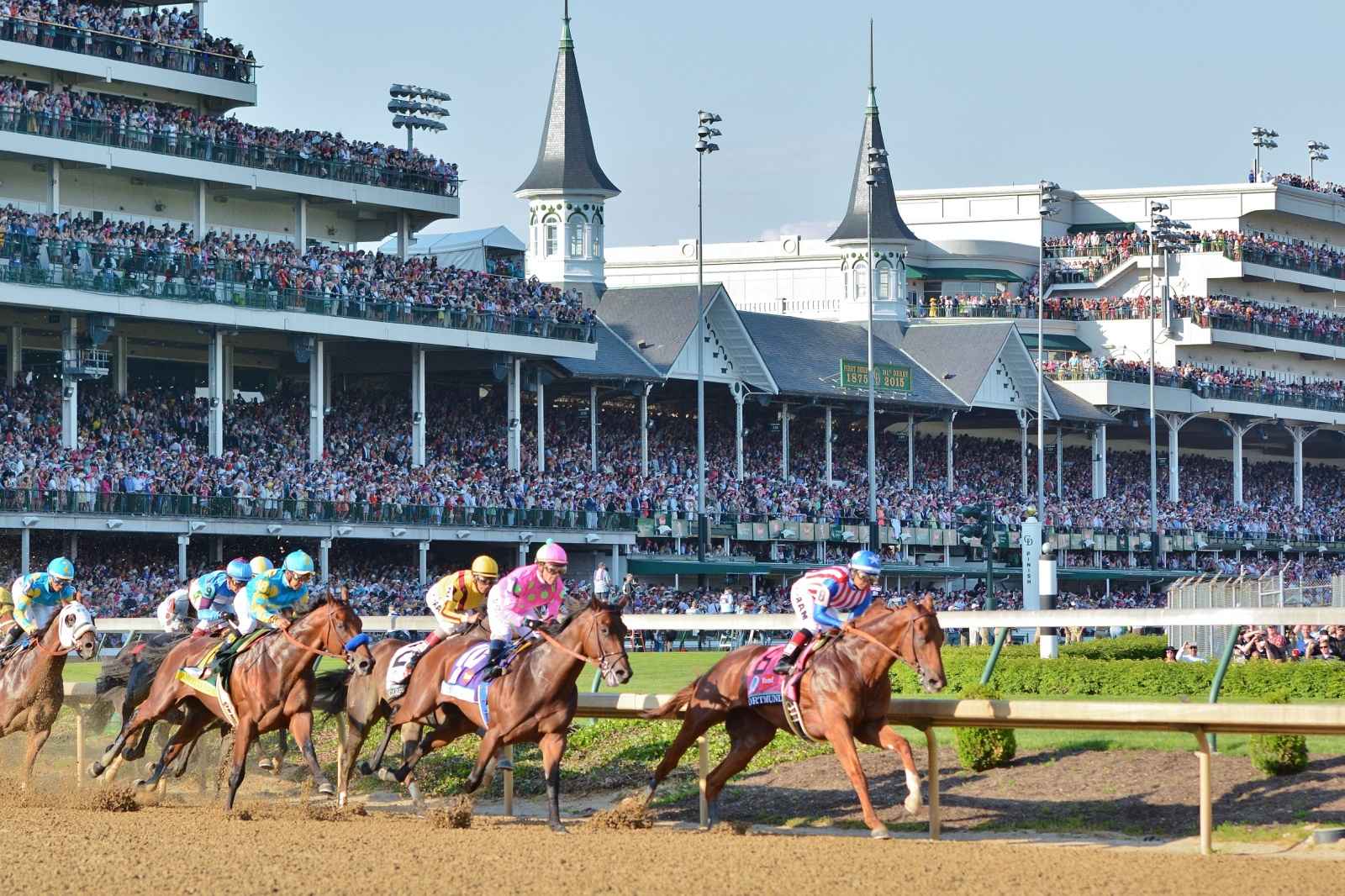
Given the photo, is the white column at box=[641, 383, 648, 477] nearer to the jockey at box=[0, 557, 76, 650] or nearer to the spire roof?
the spire roof

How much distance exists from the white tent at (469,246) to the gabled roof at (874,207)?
1102 cm

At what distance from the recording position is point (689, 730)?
45.3 feet

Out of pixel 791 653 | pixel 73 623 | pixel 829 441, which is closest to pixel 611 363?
pixel 829 441

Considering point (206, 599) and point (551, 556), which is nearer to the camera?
point (551, 556)

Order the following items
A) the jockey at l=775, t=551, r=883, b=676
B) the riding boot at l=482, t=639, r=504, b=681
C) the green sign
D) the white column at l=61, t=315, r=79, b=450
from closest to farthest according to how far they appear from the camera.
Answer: the jockey at l=775, t=551, r=883, b=676
the riding boot at l=482, t=639, r=504, b=681
the white column at l=61, t=315, r=79, b=450
the green sign

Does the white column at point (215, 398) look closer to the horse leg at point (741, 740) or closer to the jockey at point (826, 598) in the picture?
the horse leg at point (741, 740)

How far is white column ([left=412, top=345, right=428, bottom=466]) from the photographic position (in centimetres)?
4059

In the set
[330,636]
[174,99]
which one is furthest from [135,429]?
[330,636]

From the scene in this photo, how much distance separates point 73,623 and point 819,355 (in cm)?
3747

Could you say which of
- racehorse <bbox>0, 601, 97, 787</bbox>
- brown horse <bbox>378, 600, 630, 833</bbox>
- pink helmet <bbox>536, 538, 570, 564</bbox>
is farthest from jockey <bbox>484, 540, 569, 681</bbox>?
racehorse <bbox>0, 601, 97, 787</bbox>

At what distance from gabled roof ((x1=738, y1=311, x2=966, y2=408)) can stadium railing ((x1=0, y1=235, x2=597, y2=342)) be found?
33.0 ft

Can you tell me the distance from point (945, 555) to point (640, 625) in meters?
31.3

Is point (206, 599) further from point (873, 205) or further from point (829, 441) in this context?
point (873, 205)

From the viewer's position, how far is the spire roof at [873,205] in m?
61.5
